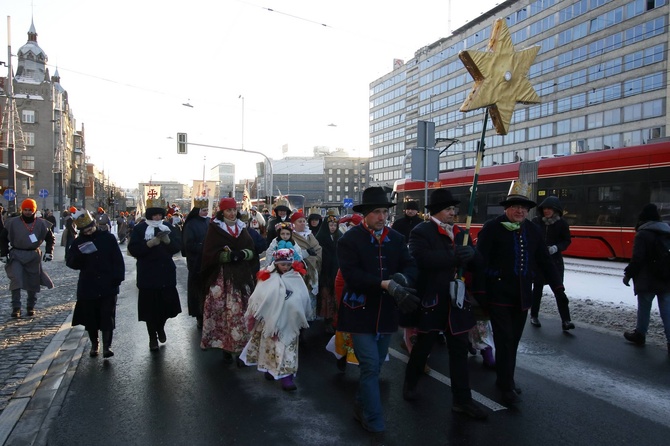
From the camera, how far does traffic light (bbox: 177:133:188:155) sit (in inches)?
1118

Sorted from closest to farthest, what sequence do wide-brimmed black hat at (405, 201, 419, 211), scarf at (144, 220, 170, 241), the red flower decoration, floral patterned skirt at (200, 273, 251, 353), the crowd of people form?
the crowd of people → the red flower decoration → floral patterned skirt at (200, 273, 251, 353) → scarf at (144, 220, 170, 241) → wide-brimmed black hat at (405, 201, 419, 211)

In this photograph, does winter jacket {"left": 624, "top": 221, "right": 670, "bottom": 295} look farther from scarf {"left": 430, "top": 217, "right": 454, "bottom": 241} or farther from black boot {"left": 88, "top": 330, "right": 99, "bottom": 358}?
black boot {"left": 88, "top": 330, "right": 99, "bottom": 358}

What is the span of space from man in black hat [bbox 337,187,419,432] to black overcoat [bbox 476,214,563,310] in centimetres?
93

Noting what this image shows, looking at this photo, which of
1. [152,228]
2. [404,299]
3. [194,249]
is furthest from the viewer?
[194,249]

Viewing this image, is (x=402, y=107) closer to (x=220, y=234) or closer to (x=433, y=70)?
(x=433, y=70)

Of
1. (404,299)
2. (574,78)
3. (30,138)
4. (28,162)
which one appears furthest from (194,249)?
(30,138)

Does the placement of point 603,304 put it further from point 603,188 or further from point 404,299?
point 603,188

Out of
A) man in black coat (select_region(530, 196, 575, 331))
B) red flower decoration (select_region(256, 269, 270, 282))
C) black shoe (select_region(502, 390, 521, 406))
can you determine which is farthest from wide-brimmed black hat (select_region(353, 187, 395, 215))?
man in black coat (select_region(530, 196, 575, 331))

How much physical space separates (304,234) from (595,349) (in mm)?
4231

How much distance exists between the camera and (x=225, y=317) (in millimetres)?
6184

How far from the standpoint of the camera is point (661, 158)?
47.5 feet

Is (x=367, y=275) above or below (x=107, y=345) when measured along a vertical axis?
above

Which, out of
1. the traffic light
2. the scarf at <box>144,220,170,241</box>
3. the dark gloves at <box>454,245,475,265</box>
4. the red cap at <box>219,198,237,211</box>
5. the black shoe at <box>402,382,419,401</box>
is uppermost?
the traffic light

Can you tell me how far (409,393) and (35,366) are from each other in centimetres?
430
